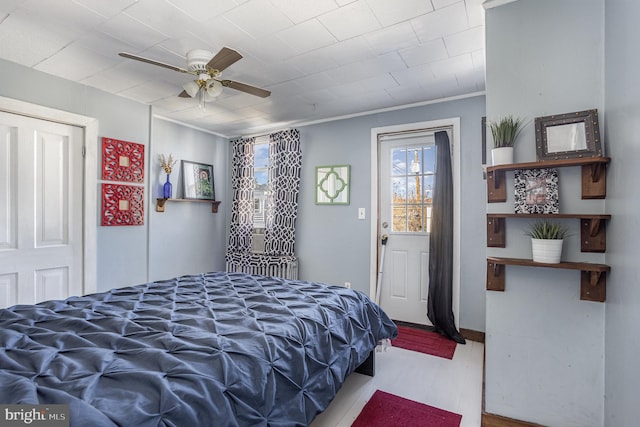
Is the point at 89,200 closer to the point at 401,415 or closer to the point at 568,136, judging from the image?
the point at 401,415

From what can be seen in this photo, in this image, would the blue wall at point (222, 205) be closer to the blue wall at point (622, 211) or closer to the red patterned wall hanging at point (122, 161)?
the red patterned wall hanging at point (122, 161)

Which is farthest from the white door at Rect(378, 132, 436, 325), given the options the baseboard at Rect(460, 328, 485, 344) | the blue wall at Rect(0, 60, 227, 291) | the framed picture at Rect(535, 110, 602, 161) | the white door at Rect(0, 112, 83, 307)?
the white door at Rect(0, 112, 83, 307)

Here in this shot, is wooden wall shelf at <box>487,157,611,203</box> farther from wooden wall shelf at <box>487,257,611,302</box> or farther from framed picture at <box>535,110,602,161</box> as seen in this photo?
wooden wall shelf at <box>487,257,611,302</box>

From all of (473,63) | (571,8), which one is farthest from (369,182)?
(571,8)

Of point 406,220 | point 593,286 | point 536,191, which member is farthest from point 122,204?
point 593,286

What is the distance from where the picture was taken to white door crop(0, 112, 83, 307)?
2.62 metres

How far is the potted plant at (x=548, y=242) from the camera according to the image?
1.56 meters

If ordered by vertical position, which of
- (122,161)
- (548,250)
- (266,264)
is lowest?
(266,264)

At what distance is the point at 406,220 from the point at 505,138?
1901 mm

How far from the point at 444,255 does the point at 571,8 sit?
7.13 ft

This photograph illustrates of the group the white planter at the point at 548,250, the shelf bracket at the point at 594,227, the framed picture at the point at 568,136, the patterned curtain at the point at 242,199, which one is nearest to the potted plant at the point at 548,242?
the white planter at the point at 548,250

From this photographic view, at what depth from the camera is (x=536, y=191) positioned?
1674 millimetres

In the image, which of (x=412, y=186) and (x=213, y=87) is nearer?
(x=213, y=87)

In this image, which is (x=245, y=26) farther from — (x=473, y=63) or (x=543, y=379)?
(x=543, y=379)
